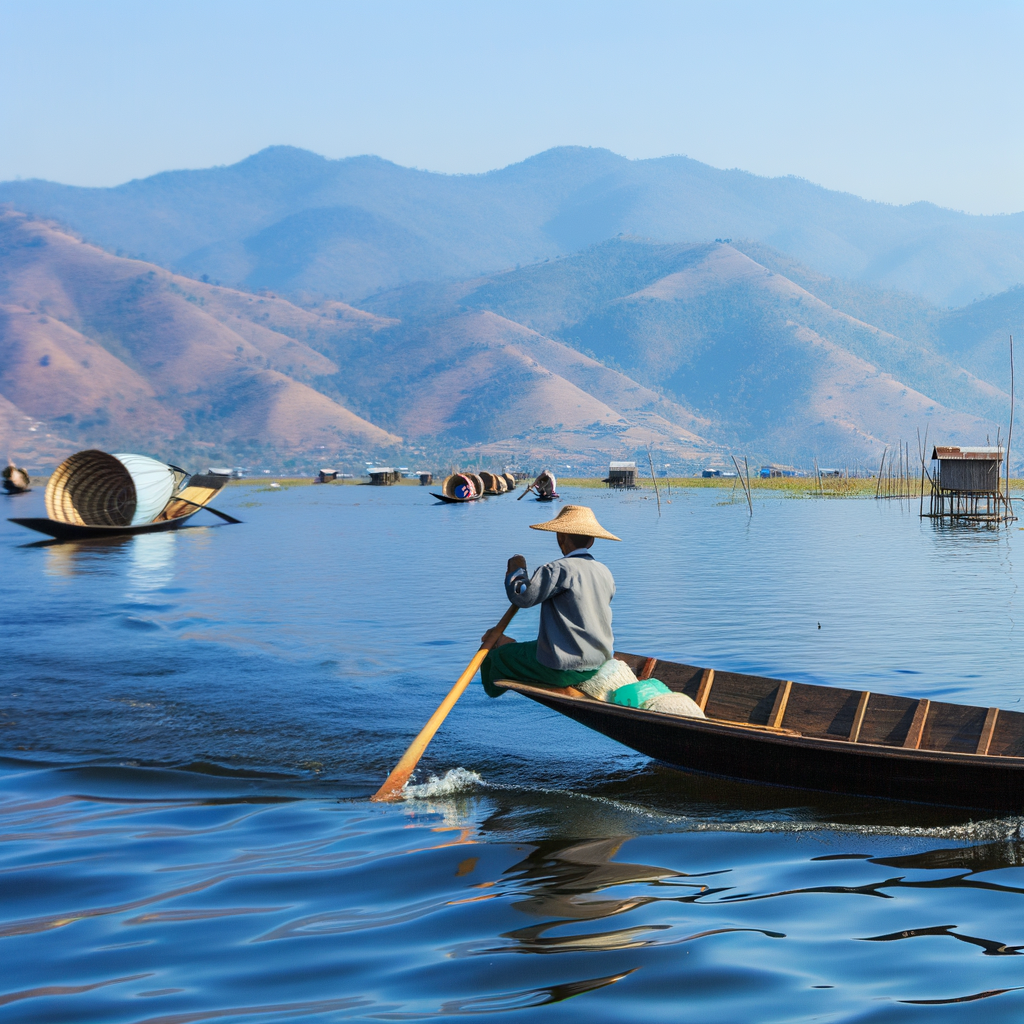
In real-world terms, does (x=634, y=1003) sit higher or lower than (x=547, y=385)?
lower

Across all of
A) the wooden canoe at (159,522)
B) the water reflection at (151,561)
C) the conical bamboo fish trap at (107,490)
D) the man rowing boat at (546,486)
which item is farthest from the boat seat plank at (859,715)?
the man rowing boat at (546,486)

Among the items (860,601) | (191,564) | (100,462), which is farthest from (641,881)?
(100,462)

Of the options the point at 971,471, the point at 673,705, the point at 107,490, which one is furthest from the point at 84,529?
the point at 971,471

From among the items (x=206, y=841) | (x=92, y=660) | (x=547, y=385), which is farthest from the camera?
(x=547, y=385)

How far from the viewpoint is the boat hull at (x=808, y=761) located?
248 inches

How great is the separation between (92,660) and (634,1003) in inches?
424

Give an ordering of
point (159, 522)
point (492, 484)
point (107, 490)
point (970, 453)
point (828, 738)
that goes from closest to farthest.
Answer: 1. point (828, 738)
2. point (107, 490)
3. point (159, 522)
4. point (970, 453)
5. point (492, 484)

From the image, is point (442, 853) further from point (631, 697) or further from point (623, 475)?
point (623, 475)

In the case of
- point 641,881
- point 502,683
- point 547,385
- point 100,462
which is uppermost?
point 547,385

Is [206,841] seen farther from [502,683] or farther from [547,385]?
[547,385]

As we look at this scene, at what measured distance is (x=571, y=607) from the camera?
7695 mm

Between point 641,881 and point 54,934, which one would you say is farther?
point 641,881

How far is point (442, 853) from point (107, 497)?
30.4 metres

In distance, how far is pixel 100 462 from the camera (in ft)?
103
